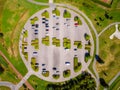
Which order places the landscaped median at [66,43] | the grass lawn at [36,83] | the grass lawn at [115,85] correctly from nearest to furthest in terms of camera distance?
1. the grass lawn at [36,83]
2. the landscaped median at [66,43]
3. the grass lawn at [115,85]

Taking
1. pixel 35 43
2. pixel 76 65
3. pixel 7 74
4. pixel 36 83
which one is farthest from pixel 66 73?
pixel 7 74

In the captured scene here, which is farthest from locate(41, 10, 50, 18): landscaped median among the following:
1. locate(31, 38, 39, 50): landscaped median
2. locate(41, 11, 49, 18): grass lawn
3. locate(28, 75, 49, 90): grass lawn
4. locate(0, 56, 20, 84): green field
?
locate(28, 75, 49, 90): grass lawn

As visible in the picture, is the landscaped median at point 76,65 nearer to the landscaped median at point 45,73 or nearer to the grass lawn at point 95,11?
the landscaped median at point 45,73

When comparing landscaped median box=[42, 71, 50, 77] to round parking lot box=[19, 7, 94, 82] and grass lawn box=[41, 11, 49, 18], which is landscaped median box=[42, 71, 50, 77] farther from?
grass lawn box=[41, 11, 49, 18]

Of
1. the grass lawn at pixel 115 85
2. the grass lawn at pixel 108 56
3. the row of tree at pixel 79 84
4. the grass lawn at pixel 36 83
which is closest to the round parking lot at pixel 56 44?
the row of tree at pixel 79 84

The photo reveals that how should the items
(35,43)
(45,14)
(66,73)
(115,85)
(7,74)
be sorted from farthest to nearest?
1. (115,85)
2. (45,14)
3. (66,73)
4. (35,43)
5. (7,74)

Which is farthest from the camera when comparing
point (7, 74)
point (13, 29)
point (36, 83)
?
point (13, 29)

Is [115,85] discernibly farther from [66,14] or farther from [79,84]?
[66,14]
